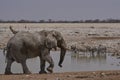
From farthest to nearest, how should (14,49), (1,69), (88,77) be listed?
(1,69), (14,49), (88,77)

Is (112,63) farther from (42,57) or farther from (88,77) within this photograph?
(88,77)

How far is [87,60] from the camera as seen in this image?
29.1 m

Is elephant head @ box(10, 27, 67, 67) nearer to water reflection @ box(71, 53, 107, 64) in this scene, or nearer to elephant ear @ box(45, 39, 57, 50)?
elephant ear @ box(45, 39, 57, 50)

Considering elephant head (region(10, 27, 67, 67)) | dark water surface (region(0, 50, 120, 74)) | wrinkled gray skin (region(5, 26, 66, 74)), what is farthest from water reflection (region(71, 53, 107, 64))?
wrinkled gray skin (region(5, 26, 66, 74))

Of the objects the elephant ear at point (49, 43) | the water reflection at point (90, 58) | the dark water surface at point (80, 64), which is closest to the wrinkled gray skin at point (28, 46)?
the elephant ear at point (49, 43)

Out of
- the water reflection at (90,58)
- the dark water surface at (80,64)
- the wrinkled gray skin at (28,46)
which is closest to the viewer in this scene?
the wrinkled gray skin at (28,46)

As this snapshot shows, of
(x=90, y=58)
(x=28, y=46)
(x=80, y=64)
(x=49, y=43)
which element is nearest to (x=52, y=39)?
(x=49, y=43)

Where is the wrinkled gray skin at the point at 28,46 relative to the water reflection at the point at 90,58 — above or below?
above

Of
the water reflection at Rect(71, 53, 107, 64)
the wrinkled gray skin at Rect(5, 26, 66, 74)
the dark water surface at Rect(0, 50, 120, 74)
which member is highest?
the wrinkled gray skin at Rect(5, 26, 66, 74)

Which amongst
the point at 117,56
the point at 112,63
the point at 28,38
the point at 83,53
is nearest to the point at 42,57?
the point at 28,38

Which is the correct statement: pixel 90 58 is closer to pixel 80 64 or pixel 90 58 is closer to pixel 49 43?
pixel 80 64

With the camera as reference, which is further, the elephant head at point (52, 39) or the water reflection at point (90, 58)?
the water reflection at point (90, 58)

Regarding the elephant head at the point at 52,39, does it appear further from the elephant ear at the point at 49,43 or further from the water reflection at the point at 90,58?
the water reflection at the point at 90,58

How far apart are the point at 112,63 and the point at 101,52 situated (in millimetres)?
7170
